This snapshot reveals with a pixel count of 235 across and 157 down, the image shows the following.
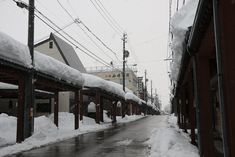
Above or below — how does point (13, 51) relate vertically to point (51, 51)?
below

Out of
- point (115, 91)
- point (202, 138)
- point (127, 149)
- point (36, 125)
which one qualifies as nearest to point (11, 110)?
point (115, 91)

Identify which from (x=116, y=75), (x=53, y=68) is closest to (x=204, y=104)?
(x=53, y=68)

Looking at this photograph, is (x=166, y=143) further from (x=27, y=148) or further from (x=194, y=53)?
(x=27, y=148)

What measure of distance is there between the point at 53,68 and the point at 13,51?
421 cm

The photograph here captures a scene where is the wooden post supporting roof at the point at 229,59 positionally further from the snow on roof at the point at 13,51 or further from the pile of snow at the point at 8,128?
the pile of snow at the point at 8,128

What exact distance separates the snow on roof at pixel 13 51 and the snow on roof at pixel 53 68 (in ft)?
3.75

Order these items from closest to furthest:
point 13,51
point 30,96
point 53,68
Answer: point 13,51 < point 30,96 < point 53,68

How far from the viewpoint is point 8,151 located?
11.1 metres

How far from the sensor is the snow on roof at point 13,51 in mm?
12500

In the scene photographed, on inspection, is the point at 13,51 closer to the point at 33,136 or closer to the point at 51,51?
the point at 33,136

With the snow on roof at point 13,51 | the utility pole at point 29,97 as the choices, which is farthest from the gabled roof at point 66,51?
the snow on roof at point 13,51

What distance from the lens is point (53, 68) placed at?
683 inches

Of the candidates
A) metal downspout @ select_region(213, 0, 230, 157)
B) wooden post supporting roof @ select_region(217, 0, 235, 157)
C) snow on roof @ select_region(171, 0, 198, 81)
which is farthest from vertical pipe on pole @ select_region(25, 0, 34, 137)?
wooden post supporting roof @ select_region(217, 0, 235, 157)

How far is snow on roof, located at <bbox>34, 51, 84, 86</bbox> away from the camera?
53.4 ft
